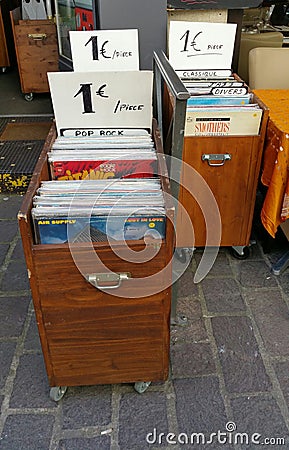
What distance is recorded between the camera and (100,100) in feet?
4.72

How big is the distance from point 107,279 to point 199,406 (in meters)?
0.58

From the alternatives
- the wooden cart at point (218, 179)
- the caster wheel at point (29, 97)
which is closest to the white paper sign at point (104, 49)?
the wooden cart at point (218, 179)

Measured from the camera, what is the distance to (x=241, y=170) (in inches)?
72.8

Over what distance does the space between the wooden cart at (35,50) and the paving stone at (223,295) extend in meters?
2.45

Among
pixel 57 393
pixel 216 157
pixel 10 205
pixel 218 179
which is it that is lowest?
pixel 10 205

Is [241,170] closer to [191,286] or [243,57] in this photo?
[191,286]

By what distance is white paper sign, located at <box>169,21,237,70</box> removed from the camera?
182 cm

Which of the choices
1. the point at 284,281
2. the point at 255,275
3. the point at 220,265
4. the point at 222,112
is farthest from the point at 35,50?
the point at 284,281

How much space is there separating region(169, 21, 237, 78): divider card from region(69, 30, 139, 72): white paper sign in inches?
11.6

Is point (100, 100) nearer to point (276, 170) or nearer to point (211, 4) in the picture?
point (276, 170)

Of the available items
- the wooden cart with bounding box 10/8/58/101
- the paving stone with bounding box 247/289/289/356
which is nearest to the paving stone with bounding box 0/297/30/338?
the paving stone with bounding box 247/289/289/356

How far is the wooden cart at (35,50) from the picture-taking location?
134 inches

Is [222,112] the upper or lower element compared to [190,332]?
upper

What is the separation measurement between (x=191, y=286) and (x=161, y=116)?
75cm
